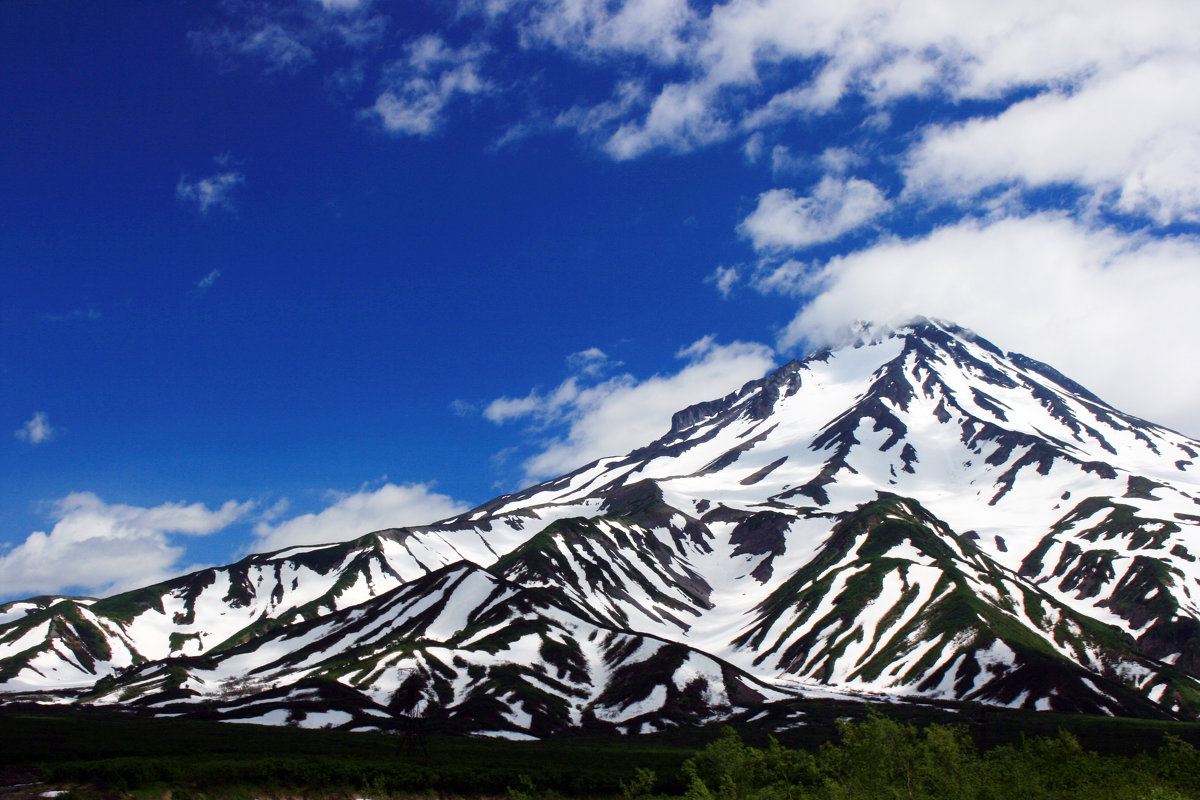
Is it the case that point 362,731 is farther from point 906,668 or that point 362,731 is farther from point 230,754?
point 906,668

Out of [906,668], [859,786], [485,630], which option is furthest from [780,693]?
[859,786]

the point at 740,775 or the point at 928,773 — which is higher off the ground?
the point at 740,775

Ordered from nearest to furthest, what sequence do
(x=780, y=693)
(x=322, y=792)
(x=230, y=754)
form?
1. (x=322, y=792)
2. (x=230, y=754)
3. (x=780, y=693)

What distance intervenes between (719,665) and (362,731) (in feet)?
243

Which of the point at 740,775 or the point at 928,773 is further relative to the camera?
the point at 740,775

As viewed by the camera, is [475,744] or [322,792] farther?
[475,744]

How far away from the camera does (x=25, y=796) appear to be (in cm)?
6775

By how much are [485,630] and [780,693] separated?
62.8 metres

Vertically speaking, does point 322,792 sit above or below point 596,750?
above

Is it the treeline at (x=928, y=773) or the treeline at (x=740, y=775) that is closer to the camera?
the treeline at (x=928, y=773)

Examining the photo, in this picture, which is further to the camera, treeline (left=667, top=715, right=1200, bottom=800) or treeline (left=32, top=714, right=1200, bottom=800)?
treeline (left=32, top=714, right=1200, bottom=800)

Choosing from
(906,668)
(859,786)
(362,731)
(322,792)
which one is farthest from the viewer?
(906,668)

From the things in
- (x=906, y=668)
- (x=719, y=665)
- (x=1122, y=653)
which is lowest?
(x=1122, y=653)

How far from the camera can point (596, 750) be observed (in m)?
118
